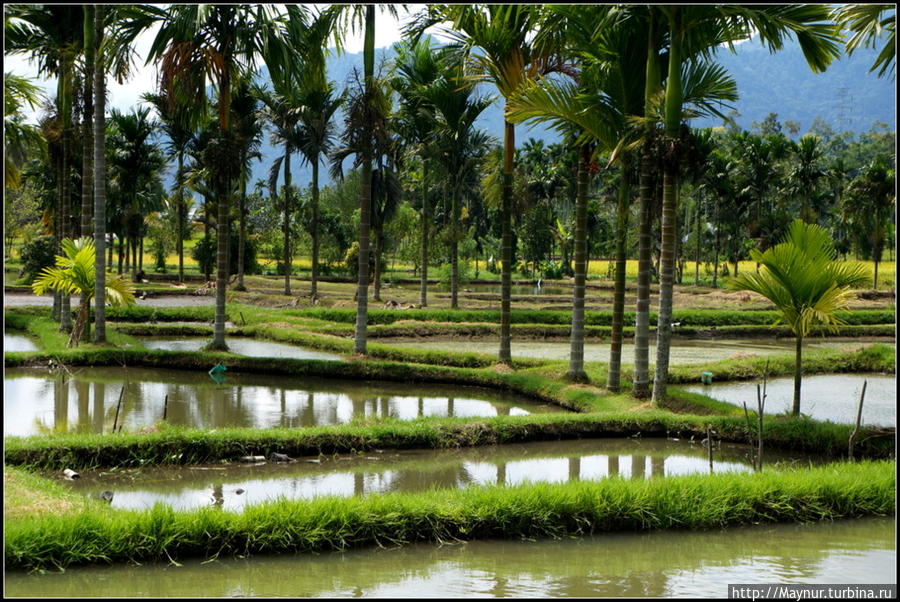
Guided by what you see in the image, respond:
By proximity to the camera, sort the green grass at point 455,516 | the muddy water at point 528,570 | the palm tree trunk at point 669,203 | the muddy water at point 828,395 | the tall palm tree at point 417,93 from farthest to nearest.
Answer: the tall palm tree at point 417,93
the muddy water at point 828,395
the palm tree trunk at point 669,203
the green grass at point 455,516
the muddy water at point 528,570

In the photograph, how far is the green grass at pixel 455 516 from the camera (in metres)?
7.30

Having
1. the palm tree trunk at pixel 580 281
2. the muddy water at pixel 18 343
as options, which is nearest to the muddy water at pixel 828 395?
the palm tree trunk at pixel 580 281

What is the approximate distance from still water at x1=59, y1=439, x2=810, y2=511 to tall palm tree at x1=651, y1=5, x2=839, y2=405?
7.46 ft

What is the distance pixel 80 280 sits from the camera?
19.8 m

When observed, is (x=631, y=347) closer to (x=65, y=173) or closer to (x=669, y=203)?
A: (x=669, y=203)

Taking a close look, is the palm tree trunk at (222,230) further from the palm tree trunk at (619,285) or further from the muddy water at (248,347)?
the palm tree trunk at (619,285)

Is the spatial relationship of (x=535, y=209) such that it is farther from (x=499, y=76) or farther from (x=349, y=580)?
(x=349, y=580)

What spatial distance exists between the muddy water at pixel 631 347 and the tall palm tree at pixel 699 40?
25.8 ft

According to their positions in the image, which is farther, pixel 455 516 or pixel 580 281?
pixel 580 281

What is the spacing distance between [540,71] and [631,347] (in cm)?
1053

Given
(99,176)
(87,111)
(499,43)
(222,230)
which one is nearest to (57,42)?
(87,111)

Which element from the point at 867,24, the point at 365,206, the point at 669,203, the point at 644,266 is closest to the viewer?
the point at 867,24

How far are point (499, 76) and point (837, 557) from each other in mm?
12210

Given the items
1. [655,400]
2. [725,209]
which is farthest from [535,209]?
[655,400]
